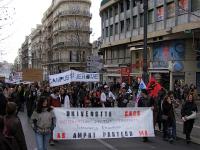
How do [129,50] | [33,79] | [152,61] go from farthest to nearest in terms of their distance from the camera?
[129,50] < [152,61] < [33,79]

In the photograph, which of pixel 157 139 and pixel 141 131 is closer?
pixel 141 131

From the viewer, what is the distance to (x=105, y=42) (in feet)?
236

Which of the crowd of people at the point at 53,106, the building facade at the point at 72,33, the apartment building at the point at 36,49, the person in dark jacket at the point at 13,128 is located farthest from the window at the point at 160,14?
the apartment building at the point at 36,49

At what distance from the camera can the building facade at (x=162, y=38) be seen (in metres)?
43.5

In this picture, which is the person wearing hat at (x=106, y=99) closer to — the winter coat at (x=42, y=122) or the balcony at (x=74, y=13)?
the winter coat at (x=42, y=122)

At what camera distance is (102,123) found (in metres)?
13.8

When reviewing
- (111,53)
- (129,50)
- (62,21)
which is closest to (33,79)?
(129,50)

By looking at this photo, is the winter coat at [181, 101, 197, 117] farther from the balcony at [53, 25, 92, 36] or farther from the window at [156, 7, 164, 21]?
the balcony at [53, 25, 92, 36]

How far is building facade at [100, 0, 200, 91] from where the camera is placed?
143 ft

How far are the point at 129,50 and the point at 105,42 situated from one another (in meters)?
11.3

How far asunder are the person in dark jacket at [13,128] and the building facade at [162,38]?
27385 mm

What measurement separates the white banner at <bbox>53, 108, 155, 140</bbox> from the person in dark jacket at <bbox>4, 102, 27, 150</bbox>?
17.0 ft

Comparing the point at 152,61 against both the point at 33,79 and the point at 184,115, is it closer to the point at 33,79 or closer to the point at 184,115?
the point at 33,79

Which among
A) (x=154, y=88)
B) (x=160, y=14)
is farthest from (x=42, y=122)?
(x=160, y=14)
